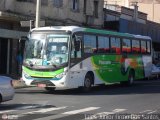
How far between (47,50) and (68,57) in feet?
3.29

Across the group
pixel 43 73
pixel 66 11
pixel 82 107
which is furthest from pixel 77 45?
pixel 66 11

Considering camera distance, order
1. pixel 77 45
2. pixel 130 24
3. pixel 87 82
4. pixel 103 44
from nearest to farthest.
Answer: pixel 77 45, pixel 87 82, pixel 103 44, pixel 130 24

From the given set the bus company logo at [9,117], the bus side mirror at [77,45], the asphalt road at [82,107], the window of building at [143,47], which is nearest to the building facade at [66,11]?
the window of building at [143,47]

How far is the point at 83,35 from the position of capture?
902 inches

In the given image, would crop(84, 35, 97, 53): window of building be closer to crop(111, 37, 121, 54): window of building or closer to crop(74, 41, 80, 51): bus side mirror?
crop(74, 41, 80, 51): bus side mirror

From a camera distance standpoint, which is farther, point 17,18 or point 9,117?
point 17,18

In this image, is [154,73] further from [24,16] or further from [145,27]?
[145,27]

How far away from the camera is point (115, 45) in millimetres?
26156

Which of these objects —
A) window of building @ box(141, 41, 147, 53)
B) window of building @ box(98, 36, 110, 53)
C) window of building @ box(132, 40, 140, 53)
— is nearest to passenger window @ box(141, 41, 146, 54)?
window of building @ box(141, 41, 147, 53)

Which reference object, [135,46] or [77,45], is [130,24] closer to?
[135,46]

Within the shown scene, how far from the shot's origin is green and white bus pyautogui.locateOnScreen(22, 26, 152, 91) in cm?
2156

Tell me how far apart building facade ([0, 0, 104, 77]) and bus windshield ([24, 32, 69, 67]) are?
9939 mm

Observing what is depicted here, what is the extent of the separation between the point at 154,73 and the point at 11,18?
41.8 feet

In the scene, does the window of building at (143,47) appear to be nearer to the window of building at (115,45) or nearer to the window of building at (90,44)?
the window of building at (115,45)
